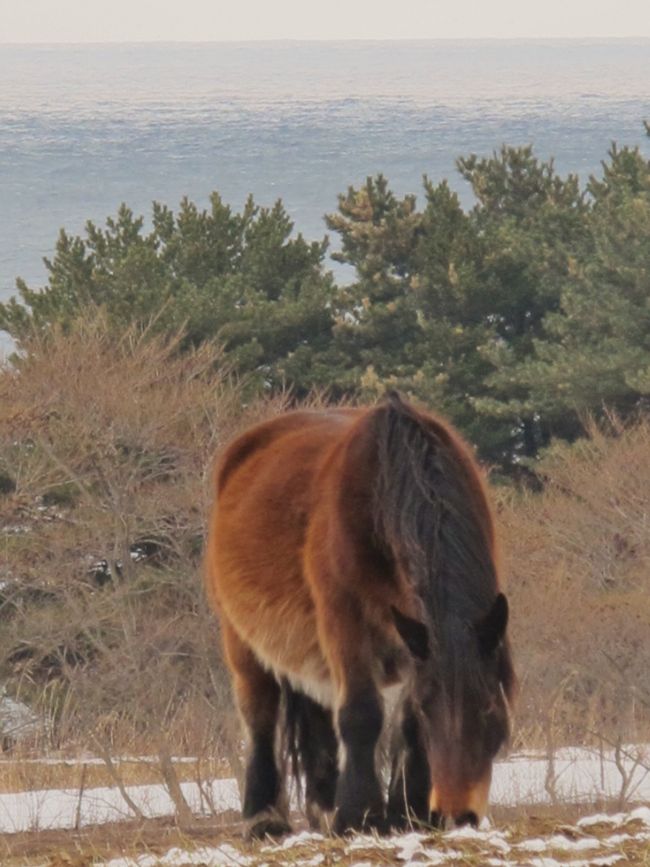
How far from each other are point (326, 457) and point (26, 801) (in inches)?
185

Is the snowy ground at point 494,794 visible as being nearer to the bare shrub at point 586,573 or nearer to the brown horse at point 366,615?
the brown horse at point 366,615

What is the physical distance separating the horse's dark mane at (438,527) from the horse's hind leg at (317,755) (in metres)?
1.69

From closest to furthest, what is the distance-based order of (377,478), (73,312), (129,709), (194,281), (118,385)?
(377,478)
(129,709)
(118,385)
(73,312)
(194,281)

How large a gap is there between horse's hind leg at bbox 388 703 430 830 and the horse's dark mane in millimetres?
681

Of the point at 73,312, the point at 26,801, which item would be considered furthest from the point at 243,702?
the point at 73,312

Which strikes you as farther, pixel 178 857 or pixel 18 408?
pixel 18 408

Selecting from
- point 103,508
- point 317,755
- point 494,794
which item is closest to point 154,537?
point 103,508

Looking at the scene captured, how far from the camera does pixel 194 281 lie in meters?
44.5

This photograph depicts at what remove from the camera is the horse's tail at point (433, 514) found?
5.67m

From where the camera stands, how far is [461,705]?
5.47 m

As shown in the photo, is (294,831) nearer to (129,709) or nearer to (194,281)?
(129,709)

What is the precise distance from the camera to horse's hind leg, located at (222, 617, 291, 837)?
7.52 metres

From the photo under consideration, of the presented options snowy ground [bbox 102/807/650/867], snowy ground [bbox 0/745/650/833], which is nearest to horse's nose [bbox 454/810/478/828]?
snowy ground [bbox 102/807/650/867]

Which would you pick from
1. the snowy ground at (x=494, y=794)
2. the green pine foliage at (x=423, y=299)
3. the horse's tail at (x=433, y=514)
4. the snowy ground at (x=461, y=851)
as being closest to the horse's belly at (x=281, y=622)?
the horse's tail at (x=433, y=514)
